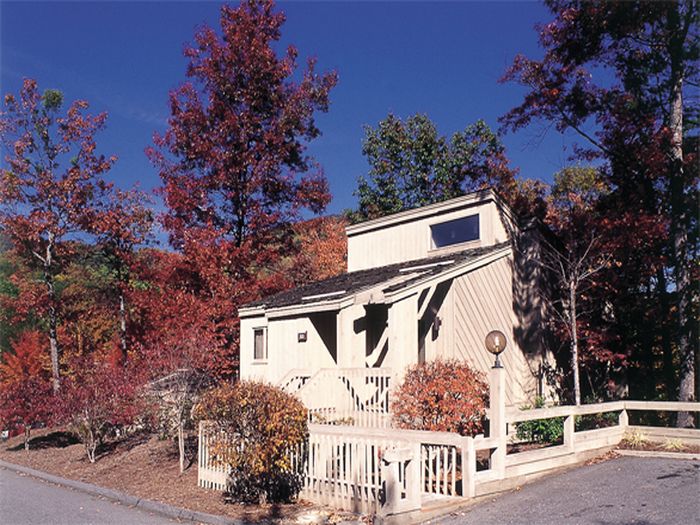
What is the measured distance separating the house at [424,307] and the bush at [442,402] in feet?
→ 4.13

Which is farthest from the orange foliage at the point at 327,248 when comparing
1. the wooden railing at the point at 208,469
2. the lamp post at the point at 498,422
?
the lamp post at the point at 498,422

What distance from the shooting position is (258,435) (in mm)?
9695

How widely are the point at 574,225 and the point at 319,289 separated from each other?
23.1 ft

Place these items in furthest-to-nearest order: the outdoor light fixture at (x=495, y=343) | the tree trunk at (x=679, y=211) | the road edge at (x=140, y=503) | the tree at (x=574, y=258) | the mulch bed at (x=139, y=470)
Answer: the tree at (x=574, y=258), the tree trunk at (x=679, y=211), the outdoor light fixture at (x=495, y=343), the mulch bed at (x=139, y=470), the road edge at (x=140, y=503)

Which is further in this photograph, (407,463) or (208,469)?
Result: (208,469)

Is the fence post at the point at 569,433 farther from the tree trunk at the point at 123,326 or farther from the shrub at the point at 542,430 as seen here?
the tree trunk at the point at 123,326

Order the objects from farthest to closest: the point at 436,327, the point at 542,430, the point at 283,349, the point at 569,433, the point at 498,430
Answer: the point at 283,349 < the point at 436,327 < the point at 542,430 < the point at 569,433 < the point at 498,430

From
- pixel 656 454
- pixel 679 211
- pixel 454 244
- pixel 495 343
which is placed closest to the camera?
pixel 495 343

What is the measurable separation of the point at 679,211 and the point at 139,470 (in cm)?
1369

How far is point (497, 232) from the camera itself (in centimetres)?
1669

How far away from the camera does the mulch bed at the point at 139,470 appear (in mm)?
9750

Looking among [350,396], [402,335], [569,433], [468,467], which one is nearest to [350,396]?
[350,396]

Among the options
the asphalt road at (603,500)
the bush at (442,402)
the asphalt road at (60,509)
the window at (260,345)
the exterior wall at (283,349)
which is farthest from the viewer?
the window at (260,345)

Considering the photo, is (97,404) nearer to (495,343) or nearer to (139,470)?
(139,470)
